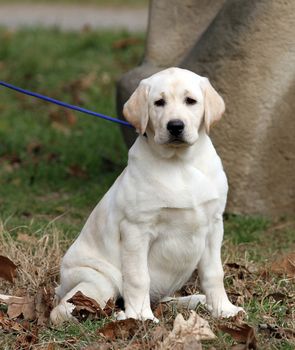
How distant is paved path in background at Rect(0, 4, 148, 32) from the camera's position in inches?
510

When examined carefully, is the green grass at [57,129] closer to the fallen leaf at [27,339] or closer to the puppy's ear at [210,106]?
the fallen leaf at [27,339]

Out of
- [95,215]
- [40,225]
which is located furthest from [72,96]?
[95,215]

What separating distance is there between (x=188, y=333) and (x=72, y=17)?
10317mm

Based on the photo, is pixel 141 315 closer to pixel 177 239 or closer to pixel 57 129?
pixel 177 239

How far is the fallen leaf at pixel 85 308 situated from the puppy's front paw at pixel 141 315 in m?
0.13

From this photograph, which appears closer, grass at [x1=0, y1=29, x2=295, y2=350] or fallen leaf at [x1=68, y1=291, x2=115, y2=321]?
fallen leaf at [x1=68, y1=291, x2=115, y2=321]

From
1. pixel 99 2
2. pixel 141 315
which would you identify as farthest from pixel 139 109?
pixel 99 2

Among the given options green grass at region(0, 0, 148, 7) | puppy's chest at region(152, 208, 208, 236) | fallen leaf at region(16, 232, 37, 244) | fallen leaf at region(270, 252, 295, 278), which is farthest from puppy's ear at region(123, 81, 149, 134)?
green grass at region(0, 0, 148, 7)

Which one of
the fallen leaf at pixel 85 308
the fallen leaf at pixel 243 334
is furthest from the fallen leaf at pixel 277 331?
the fallen leaf at pixel 85 308

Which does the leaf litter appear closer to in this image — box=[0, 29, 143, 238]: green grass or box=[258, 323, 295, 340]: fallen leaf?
box=[258, 323, 295, 340]: fallen leaf

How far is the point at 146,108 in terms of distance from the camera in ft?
14.7

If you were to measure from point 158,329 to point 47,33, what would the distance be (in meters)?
7.87

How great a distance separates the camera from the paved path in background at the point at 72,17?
13.0m

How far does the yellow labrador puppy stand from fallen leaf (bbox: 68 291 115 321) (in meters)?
0.05
